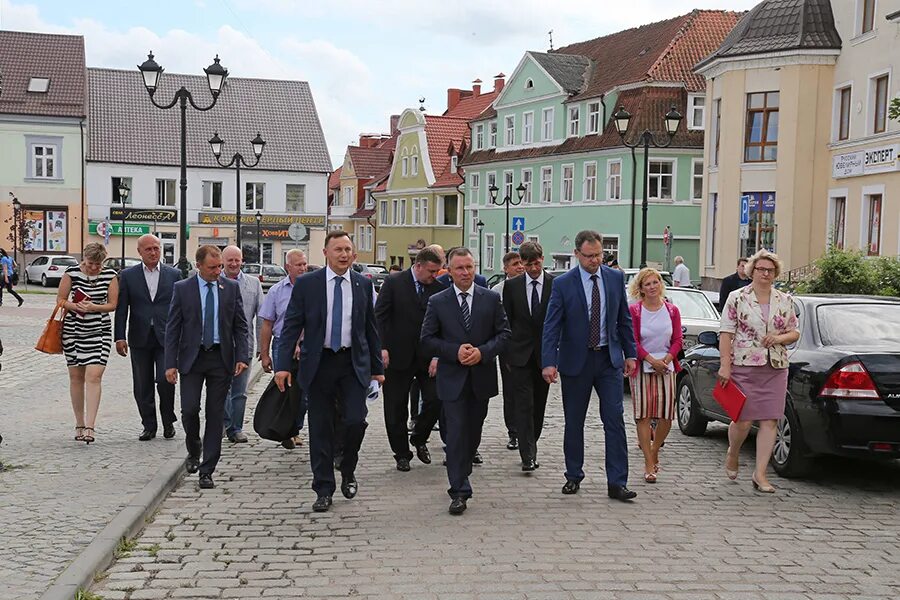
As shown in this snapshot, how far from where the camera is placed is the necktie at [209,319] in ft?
29.5

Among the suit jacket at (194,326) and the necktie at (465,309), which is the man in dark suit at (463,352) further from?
the suit jacket at (194,326)

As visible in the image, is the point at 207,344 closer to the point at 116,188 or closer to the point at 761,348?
the point at 761,348

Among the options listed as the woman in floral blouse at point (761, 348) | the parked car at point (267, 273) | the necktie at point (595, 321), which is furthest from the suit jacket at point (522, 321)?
the parked car at point (267, 273)

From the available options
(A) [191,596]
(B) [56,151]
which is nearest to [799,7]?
(A) [191,596]

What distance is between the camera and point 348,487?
A: 8.46 m

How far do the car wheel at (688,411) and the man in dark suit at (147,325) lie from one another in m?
5.35

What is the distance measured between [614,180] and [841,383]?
45.1 m

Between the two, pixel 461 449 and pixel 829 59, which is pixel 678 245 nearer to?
pixel 829 59

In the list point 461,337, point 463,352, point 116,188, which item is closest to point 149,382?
point 461,337

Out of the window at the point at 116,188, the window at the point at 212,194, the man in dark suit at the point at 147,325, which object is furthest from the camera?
the window at the point at 212,194

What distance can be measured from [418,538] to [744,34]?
3606cm

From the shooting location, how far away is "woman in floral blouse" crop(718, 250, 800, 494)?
8914mm

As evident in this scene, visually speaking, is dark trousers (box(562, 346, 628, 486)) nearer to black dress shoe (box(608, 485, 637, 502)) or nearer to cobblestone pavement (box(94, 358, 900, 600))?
black dress shoe (box(608, 485, 637, 502))

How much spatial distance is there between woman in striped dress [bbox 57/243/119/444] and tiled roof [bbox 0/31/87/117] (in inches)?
2114
